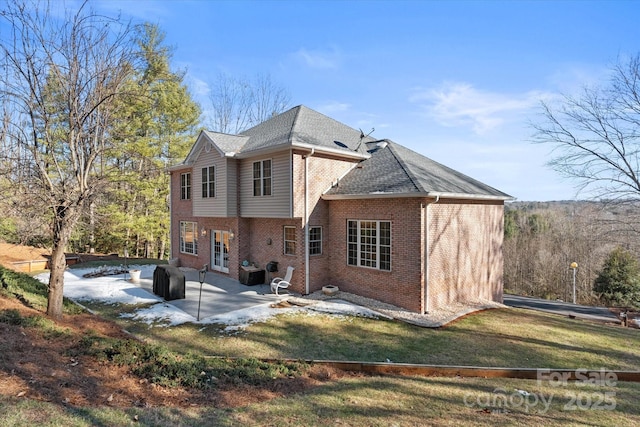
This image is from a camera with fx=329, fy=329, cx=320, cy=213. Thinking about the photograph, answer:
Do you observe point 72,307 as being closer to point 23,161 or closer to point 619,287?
point 23,161

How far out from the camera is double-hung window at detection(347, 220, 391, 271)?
1111 cm

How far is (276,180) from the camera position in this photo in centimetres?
1247

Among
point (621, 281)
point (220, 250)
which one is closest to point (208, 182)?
point (220, 250)

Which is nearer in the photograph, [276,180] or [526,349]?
[526,349]

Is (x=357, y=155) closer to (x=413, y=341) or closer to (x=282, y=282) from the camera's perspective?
(x=282, y=282)

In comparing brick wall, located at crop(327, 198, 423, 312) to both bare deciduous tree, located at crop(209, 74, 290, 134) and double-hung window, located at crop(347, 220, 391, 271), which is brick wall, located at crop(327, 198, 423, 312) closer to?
double-hung window, located at crop(347, 220, 391, 271)

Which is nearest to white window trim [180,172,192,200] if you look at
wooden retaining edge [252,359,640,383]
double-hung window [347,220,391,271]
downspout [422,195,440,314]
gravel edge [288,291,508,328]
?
Result: gravel edge [288,291,508,328]

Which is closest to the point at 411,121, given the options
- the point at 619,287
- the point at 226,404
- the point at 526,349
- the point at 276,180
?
the point at 276,180

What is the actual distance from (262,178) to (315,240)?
3.27 meters

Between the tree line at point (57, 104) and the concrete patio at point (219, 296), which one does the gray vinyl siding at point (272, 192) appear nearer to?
the concrete patio at point (219, 296)

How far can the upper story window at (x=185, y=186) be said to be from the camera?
1775 cm

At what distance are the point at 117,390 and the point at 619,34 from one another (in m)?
18.2

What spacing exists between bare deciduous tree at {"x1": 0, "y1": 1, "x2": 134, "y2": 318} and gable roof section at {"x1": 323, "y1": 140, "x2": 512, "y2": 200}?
7.60 metres

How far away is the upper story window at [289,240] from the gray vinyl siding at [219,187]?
8.47 ft
